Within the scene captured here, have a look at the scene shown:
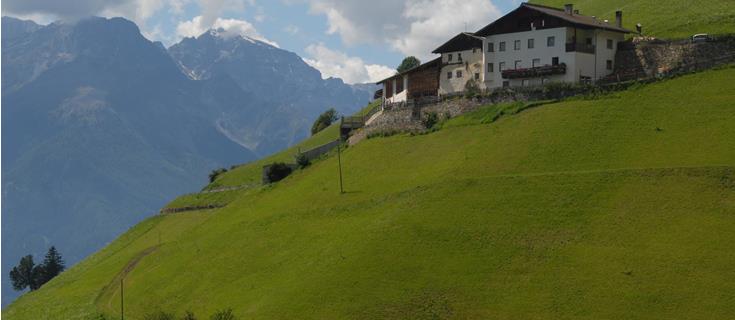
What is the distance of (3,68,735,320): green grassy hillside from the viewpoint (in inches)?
3191

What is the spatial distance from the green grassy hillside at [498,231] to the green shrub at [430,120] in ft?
10.8

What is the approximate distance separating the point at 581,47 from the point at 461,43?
18965mm

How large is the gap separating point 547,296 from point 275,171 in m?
63.5

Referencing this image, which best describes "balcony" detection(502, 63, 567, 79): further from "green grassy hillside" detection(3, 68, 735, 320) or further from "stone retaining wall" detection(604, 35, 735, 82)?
"green grassy hillside" detection(3, 68, 735, 320)

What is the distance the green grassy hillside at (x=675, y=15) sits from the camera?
129625 mm

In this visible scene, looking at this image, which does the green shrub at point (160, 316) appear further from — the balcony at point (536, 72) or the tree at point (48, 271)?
the tree at point (48, 271)

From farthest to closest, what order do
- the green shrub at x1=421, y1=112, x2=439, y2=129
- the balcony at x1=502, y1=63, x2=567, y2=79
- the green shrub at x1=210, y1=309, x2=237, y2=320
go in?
the green shrub at x1=421, y1=112, x2=439, y2=129 < the balcony at x1=502, y1=63, x2=567, y2=79 < the green shrub at x1=210, y1=309, x2=237, y2=320

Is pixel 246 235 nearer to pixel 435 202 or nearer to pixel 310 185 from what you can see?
pixel 310 185

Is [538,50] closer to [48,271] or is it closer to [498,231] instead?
[498,231]

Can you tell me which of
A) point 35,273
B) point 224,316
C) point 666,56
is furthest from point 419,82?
point 35,273

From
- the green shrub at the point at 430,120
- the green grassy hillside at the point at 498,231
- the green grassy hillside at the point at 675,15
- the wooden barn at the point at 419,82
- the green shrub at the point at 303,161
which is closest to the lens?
the green grassy hillside at the point at 498,231

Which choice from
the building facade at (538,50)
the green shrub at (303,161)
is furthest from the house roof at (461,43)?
the green shrub at (303,161)

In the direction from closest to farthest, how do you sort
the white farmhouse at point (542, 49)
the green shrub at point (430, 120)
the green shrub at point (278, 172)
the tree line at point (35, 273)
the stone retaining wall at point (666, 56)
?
the stone retaining wall at point (666, 56), the white farmhouse at point (542, 49), the green shrub at point (430, 120), the green shrub at point (278, 172), the tree line at point (35, 273)

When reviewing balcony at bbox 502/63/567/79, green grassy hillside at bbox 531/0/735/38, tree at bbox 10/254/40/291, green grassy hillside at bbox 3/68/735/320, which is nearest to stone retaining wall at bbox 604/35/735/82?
green grassy hillside at bbox 3/68/735/320
